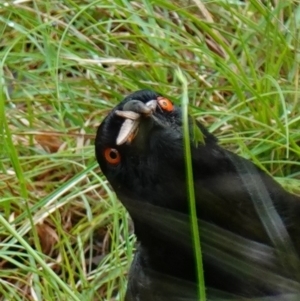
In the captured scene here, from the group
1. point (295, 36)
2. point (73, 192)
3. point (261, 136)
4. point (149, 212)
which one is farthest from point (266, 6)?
point (149, 212)

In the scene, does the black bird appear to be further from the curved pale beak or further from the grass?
the grass

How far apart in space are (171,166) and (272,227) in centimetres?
20

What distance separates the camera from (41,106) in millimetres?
2738

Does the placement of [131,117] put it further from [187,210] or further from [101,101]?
[101,101]

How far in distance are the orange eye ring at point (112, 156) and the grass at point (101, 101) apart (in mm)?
334

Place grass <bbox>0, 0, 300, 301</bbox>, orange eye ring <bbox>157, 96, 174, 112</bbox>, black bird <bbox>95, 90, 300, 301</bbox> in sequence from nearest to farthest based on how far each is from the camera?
black bird <bbox>95, 90, 300, 301</bbox>, orange eye ring <bbox>157, 96, 174, 112</bbox>, grass <bbox>0, 0, 300, 301</bbox>

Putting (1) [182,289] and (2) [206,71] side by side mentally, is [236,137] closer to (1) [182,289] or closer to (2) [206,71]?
(2) [206,71]

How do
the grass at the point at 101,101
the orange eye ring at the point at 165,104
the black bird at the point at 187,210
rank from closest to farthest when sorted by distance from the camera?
the black bird at the point at 187,210 < the orange eye ring at the point at 165,104 < the grass at the point at 101,101

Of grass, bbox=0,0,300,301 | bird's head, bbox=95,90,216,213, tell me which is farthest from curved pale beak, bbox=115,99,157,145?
grass, bbox=0,0,300,301

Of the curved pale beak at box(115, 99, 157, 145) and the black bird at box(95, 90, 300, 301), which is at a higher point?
the curved pale beak at box(115, 99, 157, 145)

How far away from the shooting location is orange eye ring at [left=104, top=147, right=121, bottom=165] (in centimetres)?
180

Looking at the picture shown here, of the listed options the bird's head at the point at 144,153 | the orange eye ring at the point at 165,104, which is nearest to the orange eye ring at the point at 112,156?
the bird's head at the point at 144,153

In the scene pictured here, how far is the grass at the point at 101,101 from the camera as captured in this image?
7.41 ft

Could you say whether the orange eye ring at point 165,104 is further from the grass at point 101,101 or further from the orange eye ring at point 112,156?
the grass at point 101,101
